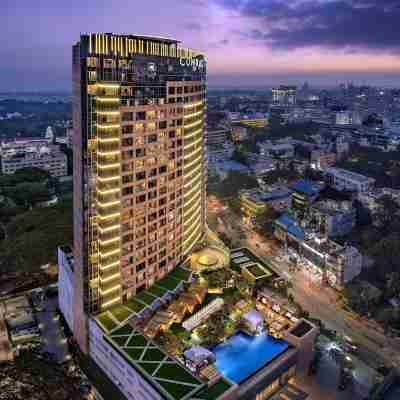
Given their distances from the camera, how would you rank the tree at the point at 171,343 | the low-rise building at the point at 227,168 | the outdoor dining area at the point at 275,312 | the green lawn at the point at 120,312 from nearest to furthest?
the tree at the point at 171,343 < the green lawn at the point at 120,312 < the outdoor dining area at the point at 275,312 < the low-rise building at the point at 227,168

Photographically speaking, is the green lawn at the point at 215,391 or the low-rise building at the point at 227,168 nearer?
the green lawn at the point at 215,391

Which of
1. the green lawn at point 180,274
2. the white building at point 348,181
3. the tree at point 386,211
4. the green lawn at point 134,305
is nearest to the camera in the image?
the green lawn at point 134,305

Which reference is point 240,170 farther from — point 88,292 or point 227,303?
point 88,292

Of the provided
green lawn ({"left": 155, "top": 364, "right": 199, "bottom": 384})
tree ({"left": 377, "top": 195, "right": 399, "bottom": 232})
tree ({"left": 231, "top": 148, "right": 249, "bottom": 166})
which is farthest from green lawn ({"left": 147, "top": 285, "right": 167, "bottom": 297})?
tree ({"left": 231, "top": 148, "right": 249, "bottom": 166})

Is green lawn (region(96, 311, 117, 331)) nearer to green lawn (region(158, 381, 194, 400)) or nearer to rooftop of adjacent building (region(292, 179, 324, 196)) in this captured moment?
green lawn (region(158, 381, 194, 400))

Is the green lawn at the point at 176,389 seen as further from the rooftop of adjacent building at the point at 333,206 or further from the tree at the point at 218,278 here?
the rooftop of adjacent building at the point at 333,206

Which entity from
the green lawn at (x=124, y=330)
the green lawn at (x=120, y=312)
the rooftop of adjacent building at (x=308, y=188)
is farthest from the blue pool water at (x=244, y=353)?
the rooftop of adjacent building at (x=308, y=188)
